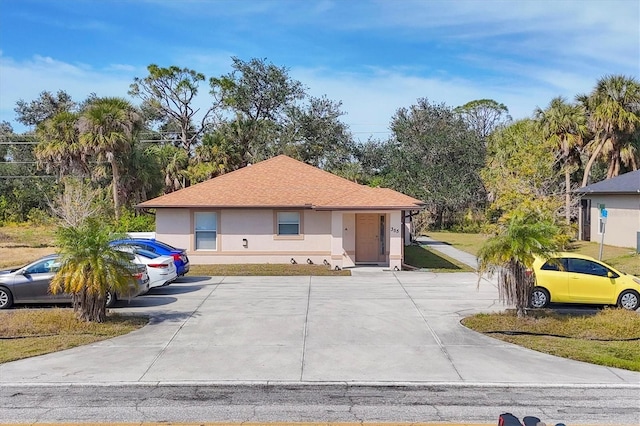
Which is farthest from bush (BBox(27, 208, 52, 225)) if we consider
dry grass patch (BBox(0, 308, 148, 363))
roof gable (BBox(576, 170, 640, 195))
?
roof gable (BBox(576, 170, 640, 195))

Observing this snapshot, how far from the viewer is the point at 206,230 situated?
26.7 metres

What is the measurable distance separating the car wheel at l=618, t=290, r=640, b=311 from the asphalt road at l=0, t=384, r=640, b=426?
23.3ft

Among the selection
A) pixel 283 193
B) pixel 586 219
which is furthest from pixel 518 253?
pixel 586 219

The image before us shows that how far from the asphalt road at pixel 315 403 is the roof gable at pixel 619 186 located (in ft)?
75.7

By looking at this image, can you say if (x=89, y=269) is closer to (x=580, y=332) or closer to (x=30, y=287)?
(x=30, y=287)

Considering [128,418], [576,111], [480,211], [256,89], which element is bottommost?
[128,418]

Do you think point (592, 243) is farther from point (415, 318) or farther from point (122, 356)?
point (122, 356)

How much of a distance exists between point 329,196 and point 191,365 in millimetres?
16333

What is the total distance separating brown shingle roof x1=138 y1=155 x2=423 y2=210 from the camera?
2480 cm

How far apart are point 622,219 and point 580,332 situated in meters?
20.4

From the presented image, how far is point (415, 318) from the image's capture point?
15344 mm

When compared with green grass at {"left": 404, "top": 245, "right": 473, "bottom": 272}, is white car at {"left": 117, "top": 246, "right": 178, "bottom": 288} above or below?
above

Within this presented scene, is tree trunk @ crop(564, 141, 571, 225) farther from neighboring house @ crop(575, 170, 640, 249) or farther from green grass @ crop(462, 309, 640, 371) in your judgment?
green grass @ crop(462, 309, 640, 371)

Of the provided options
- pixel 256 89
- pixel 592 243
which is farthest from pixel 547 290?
pixel 256 89
